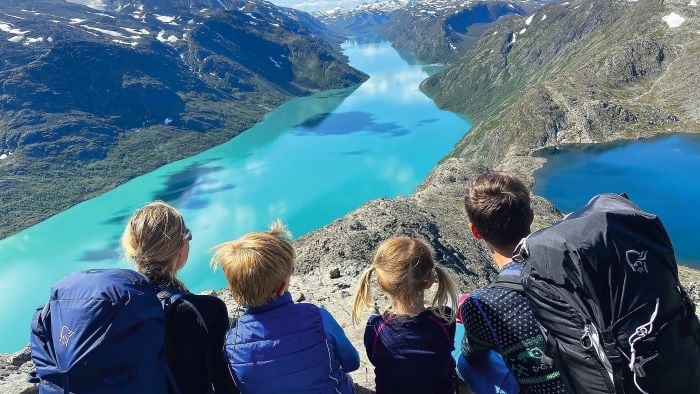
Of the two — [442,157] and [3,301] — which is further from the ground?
[442,157]

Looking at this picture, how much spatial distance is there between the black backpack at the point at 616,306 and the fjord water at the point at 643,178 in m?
77.9

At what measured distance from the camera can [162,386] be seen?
18.5 ft

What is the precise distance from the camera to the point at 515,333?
535 cm

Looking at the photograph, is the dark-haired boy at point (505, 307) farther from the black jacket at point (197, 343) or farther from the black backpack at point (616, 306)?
the black jacket at point (197, 343)

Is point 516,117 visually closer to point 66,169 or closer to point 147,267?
point 147,267

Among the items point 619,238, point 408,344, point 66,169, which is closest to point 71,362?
point 408,344

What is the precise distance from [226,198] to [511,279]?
449 ft

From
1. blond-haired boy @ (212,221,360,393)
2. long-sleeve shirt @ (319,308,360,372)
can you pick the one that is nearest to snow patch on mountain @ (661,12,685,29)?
long-sleeve shirt @ (319,308,360,372)

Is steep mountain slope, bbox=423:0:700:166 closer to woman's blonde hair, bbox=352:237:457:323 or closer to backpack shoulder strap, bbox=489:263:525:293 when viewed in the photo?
woman's blonde hair, bbox=352:237:457:323

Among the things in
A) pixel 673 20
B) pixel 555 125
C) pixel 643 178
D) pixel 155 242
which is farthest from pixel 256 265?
pixel 673 20

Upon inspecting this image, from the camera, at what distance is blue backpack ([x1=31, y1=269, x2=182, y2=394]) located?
5191mm

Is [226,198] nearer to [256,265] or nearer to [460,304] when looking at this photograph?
[256,265]

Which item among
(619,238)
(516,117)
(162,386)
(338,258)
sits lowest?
(516,117)

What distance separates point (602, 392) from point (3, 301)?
115641 millimetres
